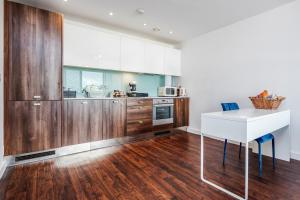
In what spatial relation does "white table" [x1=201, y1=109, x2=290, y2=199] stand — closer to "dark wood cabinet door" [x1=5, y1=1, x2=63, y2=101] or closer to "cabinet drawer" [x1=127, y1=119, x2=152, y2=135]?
"cabinet drawer" [x1=127, y1=119, x2=152, y2=135]

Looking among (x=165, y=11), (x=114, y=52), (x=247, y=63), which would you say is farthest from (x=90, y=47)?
(x=247, y=63)

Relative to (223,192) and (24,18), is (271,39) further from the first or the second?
(24,18)

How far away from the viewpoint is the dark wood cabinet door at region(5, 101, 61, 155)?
7.34 feet

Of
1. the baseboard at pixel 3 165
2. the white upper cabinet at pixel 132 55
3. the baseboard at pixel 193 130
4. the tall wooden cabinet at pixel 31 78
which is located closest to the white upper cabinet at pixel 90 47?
the white upper cabinet at pixel 132 55

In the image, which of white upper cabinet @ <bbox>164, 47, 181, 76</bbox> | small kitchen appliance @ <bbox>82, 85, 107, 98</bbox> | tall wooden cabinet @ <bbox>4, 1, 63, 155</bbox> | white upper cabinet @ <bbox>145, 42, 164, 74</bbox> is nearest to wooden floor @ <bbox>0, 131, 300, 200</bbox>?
tall wooden cabinet @ <bbox>4, 1, 63, 155</bbox>

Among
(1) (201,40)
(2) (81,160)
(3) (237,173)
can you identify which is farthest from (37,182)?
(1) (201,40)

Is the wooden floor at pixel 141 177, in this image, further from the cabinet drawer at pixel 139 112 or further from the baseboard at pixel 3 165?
the cabinet drawer at pixel 139 112

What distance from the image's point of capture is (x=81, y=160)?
2.46 m

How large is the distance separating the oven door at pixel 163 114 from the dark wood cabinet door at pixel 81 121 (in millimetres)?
1294

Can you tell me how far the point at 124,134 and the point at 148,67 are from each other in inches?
67.5

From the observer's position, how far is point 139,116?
3467 mm

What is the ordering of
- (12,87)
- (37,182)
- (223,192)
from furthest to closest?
(12,87)
(37,182)
(223,192)

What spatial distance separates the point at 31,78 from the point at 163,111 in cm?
263

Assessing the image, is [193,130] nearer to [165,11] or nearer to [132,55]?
[132,55]
